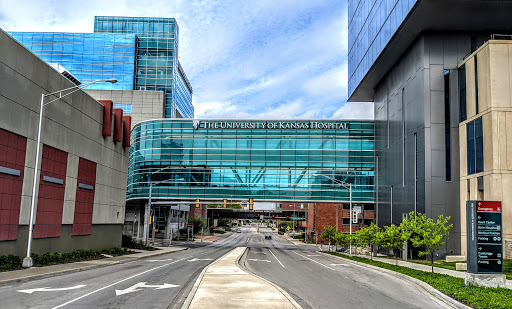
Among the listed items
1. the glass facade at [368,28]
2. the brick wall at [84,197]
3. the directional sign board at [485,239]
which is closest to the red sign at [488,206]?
the directional sign board at [485,239]

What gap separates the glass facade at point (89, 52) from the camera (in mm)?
106188

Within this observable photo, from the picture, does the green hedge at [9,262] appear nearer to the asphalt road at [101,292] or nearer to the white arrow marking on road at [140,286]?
the asphalt road at [101,292]

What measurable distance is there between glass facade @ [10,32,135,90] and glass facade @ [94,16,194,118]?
10.6ft

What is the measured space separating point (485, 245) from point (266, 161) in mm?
47237

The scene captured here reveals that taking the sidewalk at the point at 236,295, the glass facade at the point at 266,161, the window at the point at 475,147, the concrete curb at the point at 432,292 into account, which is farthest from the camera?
the glass facade at the point at 266,161

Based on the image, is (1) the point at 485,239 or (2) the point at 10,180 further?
(2) the point at 10,180

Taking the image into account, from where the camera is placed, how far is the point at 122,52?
108 m

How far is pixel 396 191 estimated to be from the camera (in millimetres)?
51188

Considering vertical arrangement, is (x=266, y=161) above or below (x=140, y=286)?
above

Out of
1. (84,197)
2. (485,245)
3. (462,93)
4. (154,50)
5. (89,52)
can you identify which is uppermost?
(154,50)

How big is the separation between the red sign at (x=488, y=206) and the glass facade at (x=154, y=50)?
308ft

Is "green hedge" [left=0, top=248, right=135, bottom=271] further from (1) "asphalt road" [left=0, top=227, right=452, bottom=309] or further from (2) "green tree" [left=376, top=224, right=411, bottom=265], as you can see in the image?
(2) "green tree" [left=376, top=224, right=411, bottom=265]

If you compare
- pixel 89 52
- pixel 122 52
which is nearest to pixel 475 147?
pixel 122 52

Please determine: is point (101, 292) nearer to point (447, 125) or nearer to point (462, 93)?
point (447, 125)
